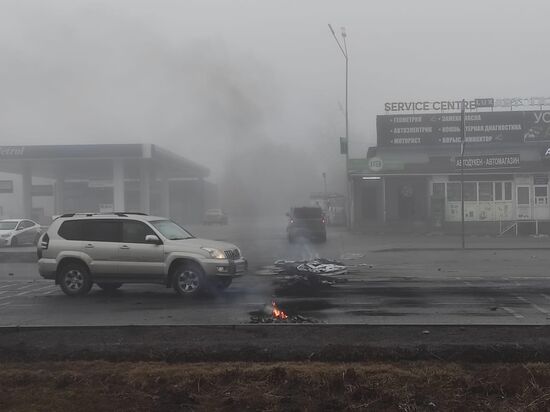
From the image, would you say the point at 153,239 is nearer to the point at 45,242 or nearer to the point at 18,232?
the point at 45,242

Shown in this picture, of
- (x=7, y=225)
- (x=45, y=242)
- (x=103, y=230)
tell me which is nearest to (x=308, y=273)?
(x=103, y=230)

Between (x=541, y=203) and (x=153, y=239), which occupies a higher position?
(x=541, y=203)

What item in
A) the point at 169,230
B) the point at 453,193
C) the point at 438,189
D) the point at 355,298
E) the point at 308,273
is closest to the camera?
the point at 355,298

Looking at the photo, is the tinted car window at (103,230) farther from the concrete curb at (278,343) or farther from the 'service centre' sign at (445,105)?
the 'service centre' sign at (445,105)

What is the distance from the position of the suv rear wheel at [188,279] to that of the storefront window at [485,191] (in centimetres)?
1912

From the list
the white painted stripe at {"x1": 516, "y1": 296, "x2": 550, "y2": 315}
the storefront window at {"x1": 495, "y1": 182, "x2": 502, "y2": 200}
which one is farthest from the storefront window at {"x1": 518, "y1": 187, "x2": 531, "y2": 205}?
the white painted stripe at {"x1": 516, "y1": 296, "x2": 550, "y2": 315}

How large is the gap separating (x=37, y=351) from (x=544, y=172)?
24.2 m

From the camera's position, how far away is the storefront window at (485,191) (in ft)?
81.3

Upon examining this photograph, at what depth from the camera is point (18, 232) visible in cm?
2184

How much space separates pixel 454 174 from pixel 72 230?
63.4ft

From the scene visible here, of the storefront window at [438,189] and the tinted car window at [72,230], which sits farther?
the storefront window at [438,189]

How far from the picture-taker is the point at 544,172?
24.4 m

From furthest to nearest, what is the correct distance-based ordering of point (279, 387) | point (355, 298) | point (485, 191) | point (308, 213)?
1. point (485, 191)
2. point (308, 213)
3. point (355, 298)
4. point (279, 387)

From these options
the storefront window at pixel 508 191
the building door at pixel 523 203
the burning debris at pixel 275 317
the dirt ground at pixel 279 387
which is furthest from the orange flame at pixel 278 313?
the building door at pixel 523 203
